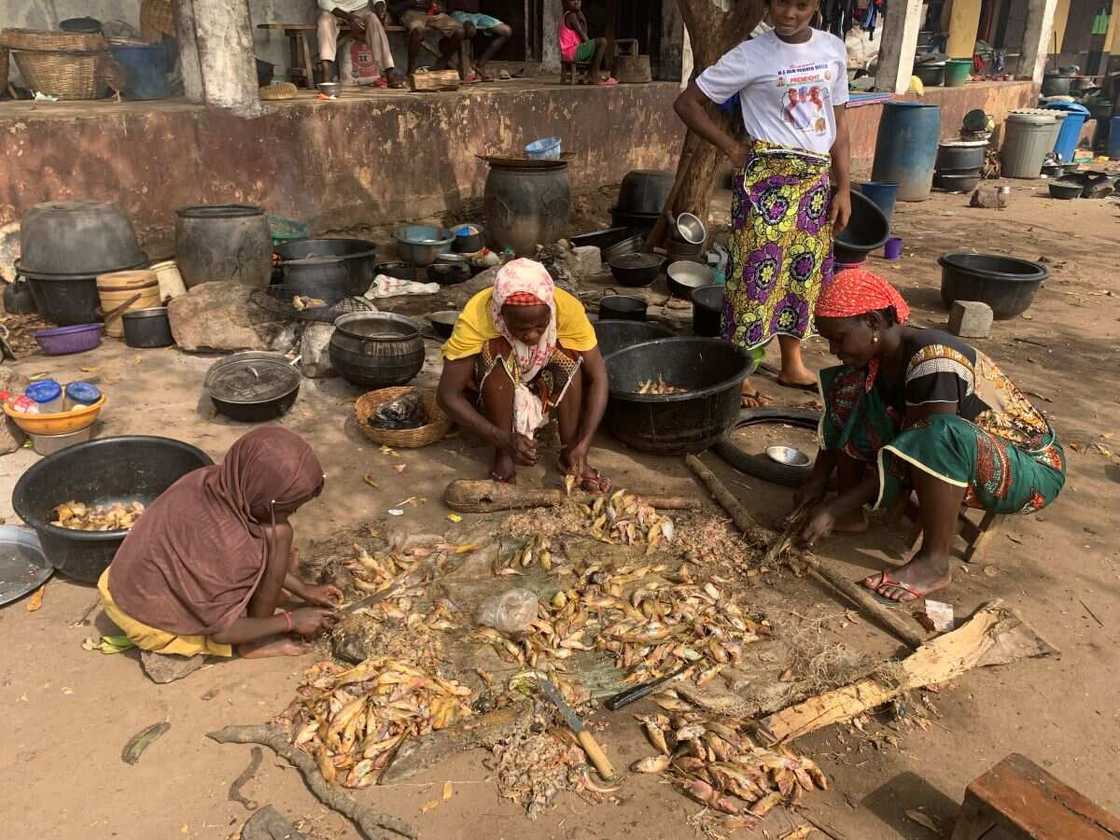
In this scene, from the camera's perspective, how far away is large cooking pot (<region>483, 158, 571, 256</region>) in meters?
7.33

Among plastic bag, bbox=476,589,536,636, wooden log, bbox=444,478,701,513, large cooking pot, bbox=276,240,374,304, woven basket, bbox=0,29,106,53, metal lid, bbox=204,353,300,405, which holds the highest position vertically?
woven basket, bbox=0,29,106,53

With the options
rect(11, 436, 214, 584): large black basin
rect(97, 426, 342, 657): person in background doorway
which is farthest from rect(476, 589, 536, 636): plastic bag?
A: rect(11, 436, 214, 584): large black basin

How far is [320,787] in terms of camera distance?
2262 mm

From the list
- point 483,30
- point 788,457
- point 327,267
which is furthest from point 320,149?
point 788,457

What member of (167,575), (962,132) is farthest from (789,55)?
(962,132)

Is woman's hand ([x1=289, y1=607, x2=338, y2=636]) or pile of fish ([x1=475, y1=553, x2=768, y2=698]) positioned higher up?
woman's hand ([x1=289, y1=607, x2=338, y2=636])

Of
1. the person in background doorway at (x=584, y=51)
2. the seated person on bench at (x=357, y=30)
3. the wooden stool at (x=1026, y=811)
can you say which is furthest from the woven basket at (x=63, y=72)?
the wooden stool at (x=1026, y=811)

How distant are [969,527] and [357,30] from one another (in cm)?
862

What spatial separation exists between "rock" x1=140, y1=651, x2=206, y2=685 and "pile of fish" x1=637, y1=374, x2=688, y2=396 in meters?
2.58

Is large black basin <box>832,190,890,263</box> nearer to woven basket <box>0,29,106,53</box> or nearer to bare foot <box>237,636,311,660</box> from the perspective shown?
bare foot <box>237,636,311,660</box>

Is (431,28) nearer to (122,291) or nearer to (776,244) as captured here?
(122,291)

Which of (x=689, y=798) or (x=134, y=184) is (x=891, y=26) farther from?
(x=689, y=798)

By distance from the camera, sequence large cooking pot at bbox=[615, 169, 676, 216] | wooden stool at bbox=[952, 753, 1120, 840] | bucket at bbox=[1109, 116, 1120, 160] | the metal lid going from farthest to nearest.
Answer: bucket at bbox=[1109, 116, 1120, 160] → large cooking pot at bbox=[615, 169, 676, 216] → the metal lid → wooden stool at bbox=[952, 753, 1120, 840]

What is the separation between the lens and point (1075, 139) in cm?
1409
